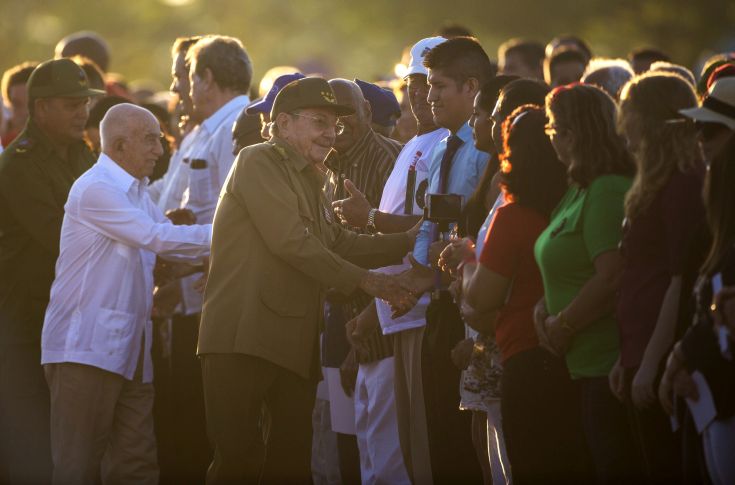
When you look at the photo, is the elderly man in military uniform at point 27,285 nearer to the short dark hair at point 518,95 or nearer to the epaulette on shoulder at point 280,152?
the epaulette on shoulder at point 280,152

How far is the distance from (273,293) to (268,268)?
0.13 meters

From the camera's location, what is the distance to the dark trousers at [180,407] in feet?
35.2

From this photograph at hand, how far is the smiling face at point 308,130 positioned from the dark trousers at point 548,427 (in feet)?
6.52

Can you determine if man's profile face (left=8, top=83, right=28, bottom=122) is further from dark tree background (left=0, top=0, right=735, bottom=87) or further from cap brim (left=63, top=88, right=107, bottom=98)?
dark tree background (left=0, top=0, right=735, bottom=87)

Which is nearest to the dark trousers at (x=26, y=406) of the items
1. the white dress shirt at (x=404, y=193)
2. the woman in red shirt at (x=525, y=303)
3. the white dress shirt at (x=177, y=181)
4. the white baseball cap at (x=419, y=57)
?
the white dress shirt at (x=177, y=181)

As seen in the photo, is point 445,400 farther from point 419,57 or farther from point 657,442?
point 657,442

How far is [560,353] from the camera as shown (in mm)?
6512

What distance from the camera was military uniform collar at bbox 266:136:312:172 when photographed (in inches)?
313

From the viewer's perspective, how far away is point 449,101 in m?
8.19

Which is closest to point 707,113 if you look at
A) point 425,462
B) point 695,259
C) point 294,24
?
point 695,259

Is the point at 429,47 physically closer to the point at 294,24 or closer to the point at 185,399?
the point at 185,399

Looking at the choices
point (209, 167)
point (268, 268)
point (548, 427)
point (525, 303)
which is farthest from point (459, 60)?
point (209, 167)

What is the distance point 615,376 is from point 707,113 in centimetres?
112

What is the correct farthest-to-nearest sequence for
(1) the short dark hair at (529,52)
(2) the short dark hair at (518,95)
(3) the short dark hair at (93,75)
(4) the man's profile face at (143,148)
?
(1) the short dark hair at (529,52) → (3) the short dark hair at (93,75) → (4) the man's profile face at (143,148) → (2) the short dark hair at (518,95)
